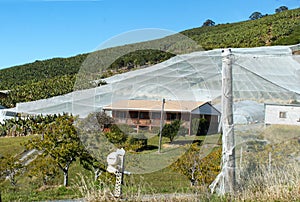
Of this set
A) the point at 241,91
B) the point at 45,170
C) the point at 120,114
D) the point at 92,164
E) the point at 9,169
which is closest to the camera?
the point at 120,114

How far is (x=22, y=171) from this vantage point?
23.2 feet

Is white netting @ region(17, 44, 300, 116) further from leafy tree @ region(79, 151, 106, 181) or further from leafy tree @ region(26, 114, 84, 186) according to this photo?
leafy tree @ region(79, 151, 106, 181)

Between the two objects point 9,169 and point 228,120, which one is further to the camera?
point 9,169

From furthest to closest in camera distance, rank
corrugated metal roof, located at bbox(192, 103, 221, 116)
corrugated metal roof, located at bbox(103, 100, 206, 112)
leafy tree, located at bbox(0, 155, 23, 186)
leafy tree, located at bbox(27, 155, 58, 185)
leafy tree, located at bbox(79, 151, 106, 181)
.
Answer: leafy tree, located at bbox(0, 155, 23, 186), leafy tree, located at bbox(27, 155, 58, 185), leafy tree, located at bbox(79, 151, 106, 181), corrugated metal roof, located at bbox(192, 103, 221, 116), corrugated metal roof, located at bbox(103, 100, 206, 112)

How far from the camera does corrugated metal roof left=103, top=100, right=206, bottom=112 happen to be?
4.98 metres

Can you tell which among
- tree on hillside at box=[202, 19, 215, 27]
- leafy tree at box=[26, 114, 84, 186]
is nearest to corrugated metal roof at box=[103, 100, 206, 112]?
leafy tree at box=[26, 114, 84, 186]

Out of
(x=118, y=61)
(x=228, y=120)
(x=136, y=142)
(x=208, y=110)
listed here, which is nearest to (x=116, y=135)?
(x=136, y=142)

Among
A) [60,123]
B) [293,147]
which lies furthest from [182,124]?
[60,123]

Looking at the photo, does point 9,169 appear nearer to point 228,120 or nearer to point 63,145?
point 63,145

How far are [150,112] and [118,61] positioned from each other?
769 mm

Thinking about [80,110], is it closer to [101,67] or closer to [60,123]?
[60,123]

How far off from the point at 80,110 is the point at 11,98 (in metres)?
20.0

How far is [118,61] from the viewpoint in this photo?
4.65 meters

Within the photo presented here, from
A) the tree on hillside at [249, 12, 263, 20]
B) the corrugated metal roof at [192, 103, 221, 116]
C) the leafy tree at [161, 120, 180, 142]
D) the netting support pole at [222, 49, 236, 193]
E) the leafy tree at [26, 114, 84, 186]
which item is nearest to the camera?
the netting support pole at [222, 49, 236, 193]
